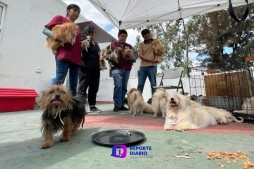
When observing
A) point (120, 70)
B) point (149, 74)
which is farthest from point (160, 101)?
point (120, 70)

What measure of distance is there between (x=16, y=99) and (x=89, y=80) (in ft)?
7.85

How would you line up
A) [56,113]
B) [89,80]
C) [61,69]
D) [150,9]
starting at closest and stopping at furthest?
[56,113]
[61,69]
[89,80]
[150,9]

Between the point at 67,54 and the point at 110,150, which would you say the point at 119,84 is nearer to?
the point at 67,54

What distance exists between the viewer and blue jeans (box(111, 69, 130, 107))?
409 cm

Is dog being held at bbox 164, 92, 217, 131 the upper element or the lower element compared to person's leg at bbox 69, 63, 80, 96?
lower

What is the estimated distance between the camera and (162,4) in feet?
14.0

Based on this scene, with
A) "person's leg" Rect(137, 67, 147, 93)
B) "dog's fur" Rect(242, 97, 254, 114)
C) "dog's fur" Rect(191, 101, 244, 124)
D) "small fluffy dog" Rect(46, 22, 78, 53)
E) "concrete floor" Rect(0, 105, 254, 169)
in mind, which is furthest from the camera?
"person's leg" Rect(137, 67, 147, 93)

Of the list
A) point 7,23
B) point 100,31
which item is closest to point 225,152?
point 7,23

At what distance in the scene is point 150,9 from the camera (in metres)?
4.43

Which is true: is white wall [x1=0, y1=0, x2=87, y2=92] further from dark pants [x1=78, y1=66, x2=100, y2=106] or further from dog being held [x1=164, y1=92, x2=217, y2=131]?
dog being held [x1=164, y1=92, x2=217, y2=131]

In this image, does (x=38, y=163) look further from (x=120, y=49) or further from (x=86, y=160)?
(x=120, y=49)

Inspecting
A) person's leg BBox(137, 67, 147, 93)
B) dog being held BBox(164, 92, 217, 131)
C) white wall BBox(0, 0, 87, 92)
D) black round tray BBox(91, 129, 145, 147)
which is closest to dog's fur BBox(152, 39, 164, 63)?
person's leg BBox(137, 67, 147, 93)

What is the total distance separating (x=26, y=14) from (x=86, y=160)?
5857mm

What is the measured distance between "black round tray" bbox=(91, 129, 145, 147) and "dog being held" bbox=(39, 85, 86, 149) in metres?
0.30
